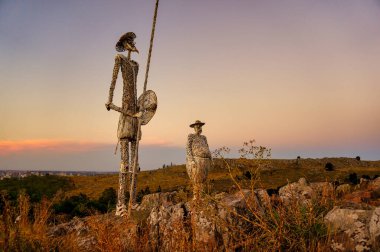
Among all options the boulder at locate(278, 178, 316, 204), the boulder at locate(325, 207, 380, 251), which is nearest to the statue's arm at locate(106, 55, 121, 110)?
the boulder at locate(278, 178, 316, 204)

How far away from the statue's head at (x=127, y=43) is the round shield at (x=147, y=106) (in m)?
1.45

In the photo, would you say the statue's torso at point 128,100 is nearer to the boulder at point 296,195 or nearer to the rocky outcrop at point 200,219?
the rocky outcrop at point 200,219

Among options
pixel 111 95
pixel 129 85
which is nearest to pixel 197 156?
pixel 129 85

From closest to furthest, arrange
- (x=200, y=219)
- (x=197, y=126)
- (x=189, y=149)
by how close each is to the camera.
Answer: (x=200, y=219) < (x=189, y=149) < (x=197, y=126)

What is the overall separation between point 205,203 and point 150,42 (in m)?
6.24

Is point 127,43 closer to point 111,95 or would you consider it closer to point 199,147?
point 111,95

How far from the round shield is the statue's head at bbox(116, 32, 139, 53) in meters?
1.45

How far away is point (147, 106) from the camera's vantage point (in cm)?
1038

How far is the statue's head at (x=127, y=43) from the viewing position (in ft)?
34.6

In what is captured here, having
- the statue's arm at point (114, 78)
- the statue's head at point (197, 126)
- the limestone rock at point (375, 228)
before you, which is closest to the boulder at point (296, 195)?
the limestone rock at point (375, 228)

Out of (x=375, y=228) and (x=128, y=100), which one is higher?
(x=128, y=100)

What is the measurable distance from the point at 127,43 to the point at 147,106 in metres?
2.04

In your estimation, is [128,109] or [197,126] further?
[197,126]

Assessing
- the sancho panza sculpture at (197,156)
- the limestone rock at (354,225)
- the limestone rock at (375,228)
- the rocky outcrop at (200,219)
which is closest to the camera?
the limestone rock at (375,228)
